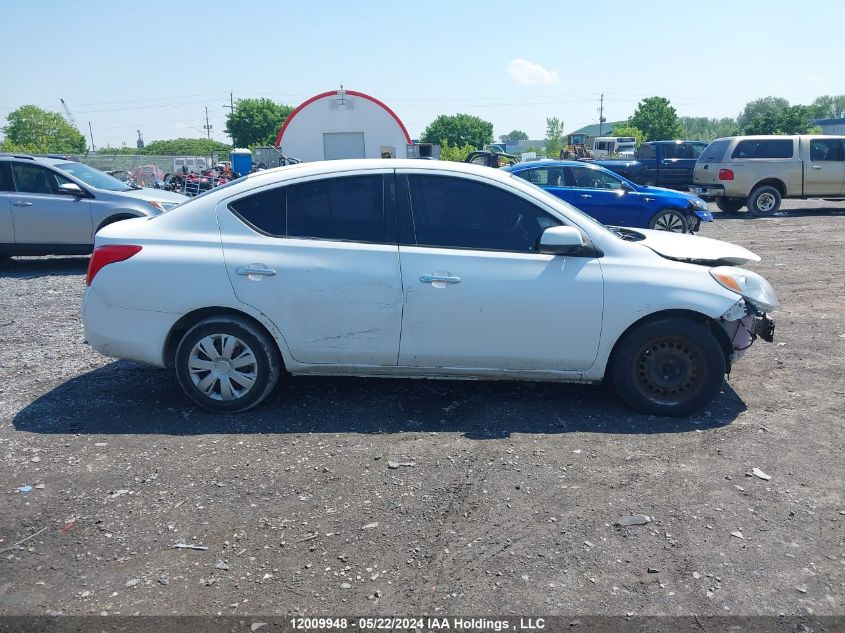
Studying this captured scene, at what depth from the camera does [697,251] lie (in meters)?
5.34

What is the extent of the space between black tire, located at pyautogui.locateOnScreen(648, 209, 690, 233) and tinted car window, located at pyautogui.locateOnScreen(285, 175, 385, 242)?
31.4ft

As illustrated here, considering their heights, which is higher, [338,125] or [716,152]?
[338,125]

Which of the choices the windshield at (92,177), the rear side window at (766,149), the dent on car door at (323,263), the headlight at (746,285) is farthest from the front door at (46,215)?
the rear side window at (766,149)

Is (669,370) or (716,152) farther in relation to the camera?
(716,152)

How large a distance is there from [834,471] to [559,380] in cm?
173

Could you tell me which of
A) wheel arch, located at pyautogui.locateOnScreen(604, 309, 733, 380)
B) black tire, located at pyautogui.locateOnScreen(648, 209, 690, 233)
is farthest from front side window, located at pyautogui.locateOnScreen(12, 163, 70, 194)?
black tire, located at pyautogui.locateOnScreen(648, 209, 690, 233)

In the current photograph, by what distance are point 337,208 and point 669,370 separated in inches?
101

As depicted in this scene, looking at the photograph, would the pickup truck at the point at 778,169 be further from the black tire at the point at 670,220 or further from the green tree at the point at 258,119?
the green tree at the point at 258,119

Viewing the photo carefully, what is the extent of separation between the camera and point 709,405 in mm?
5207

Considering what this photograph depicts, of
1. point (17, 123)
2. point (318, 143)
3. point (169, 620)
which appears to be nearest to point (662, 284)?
point (169, 620)

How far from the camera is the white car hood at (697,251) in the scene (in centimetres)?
519

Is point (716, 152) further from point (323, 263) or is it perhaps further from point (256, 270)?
point (256, 270)

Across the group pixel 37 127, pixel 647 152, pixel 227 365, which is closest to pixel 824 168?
pixel 647 152

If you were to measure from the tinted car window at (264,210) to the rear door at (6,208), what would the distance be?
726 centimetres
